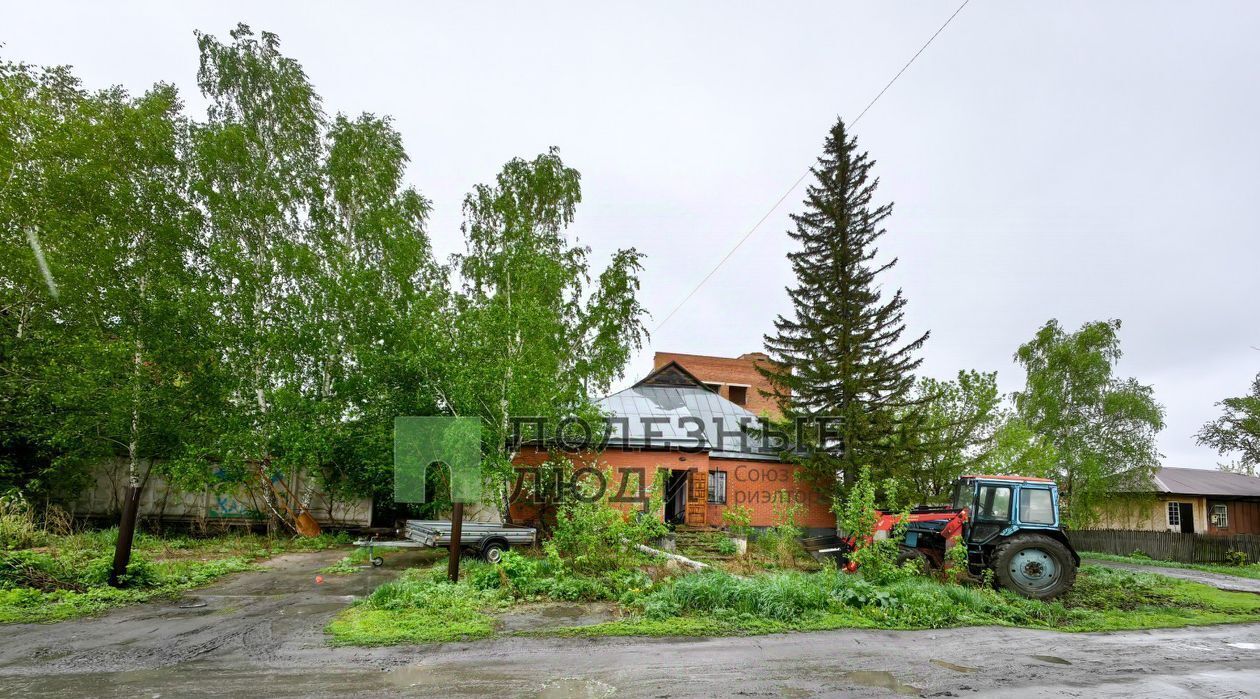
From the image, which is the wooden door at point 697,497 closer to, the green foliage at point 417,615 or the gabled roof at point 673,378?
the gabled roof at point 673,378

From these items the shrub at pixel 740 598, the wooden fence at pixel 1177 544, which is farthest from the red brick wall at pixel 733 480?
the wooden fence at pixel 1177 544

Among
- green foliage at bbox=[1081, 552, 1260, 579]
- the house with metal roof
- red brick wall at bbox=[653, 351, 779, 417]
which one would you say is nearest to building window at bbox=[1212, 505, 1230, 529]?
the house with metal roof

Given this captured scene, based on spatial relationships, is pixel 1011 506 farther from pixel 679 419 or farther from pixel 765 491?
pixel 679 419

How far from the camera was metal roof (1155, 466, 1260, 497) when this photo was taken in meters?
25.8

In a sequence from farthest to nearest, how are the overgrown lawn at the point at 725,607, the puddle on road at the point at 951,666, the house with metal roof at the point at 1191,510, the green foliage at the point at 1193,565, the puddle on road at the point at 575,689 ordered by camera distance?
the house with metal roof at the point at 1191,510, the green foliage at the point at 1193,565, the overgrown lawn at the point at 725,607, the puddle on road at the point at 951,666, the puddle on road at the point at 575,689

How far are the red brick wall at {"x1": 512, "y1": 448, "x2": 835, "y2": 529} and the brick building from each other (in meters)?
0.03

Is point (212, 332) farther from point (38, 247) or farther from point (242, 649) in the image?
point (242, 649)

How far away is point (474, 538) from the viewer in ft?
41.4

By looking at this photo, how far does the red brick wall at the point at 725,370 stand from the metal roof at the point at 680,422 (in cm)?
1429

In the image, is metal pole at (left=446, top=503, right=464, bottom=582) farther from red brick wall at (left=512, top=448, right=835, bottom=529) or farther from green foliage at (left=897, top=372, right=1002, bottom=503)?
green foliage at (left=897, top=372, right=1002, bottom=503)

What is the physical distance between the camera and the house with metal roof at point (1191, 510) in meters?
25.5

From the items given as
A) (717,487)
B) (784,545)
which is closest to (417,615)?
(784,545)

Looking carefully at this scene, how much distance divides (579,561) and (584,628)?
3.00m

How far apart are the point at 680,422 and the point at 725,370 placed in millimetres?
20186
